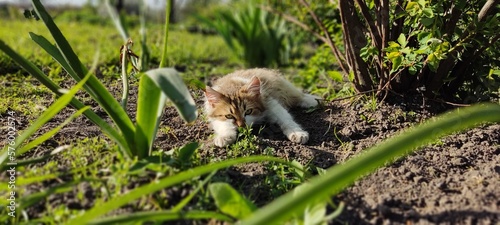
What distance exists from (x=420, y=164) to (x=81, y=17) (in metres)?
10.9

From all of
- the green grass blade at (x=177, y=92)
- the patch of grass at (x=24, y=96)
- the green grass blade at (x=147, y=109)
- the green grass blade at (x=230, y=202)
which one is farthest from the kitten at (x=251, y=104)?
the patch of grass at (x=24, y=96)

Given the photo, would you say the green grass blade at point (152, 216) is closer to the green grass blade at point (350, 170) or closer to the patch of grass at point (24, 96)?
the green grass blade at point (350, 170)

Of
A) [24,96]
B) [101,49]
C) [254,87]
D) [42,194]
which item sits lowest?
[42,194]

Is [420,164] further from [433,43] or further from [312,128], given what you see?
[312,128]

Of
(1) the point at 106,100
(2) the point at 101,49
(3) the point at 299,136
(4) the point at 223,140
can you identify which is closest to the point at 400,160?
(3) the point at 299,136

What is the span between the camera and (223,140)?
261cm

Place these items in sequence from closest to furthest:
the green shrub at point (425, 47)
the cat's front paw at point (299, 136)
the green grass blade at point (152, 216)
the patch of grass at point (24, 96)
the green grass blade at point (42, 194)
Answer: the green grass blade at point (152, 216) < the green grass blade at point (42, 194) < the green shrub at point (425, 47) < the cat's front paw at point (299, 136) < the patch of grass at point (24, 96)

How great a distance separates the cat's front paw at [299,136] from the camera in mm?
2705

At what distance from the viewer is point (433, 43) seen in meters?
2.45

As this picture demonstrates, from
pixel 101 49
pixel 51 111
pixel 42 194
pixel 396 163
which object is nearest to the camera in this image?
pixel 42 194

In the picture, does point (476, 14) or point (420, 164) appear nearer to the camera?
point (420, 164)

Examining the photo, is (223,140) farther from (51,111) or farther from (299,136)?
(51,111)

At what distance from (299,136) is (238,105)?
0.54 metres

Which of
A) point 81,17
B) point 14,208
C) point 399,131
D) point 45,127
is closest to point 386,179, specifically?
point 399,131
